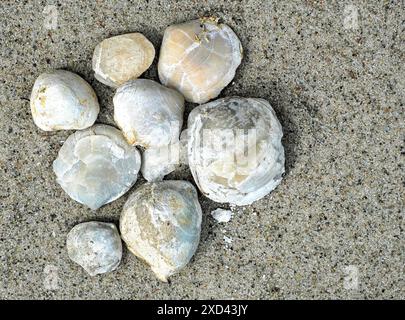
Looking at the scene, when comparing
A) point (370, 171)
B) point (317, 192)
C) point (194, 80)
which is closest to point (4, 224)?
point (194, 80)

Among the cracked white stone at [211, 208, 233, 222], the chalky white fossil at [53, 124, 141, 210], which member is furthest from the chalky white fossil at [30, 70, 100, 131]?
the cracked white stone at [211, 208, 233, 222]

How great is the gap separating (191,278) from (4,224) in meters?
0.43

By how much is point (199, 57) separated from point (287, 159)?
29cm

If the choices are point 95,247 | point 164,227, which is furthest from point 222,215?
point 95,247

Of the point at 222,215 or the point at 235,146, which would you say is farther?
the point at 222,215

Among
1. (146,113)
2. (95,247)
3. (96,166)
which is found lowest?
(95,247)

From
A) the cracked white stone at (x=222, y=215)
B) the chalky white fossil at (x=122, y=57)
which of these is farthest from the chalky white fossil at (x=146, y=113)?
the cracked white stone at (x=222, y=215)

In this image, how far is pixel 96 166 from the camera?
1271mm

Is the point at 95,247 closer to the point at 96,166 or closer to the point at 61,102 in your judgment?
the point at 96,166

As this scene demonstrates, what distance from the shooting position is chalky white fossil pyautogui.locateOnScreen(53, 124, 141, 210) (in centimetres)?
127

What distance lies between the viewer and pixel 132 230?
1.26 metres

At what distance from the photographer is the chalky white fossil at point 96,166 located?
1271 mm

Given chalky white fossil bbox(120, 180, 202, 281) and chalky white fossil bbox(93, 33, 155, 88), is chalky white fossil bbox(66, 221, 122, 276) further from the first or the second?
chalky white fossil bbox(93, 33, 155, 88)

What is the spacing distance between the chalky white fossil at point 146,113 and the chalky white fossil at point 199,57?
0.05m
